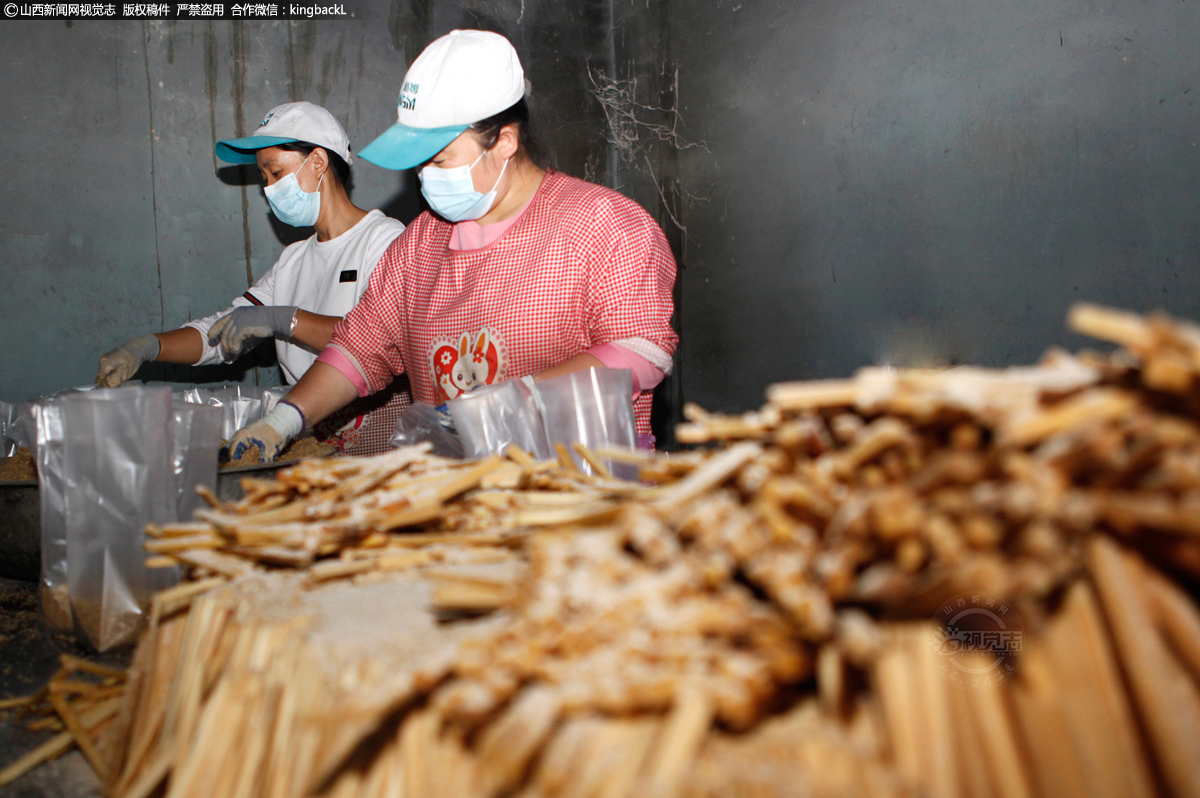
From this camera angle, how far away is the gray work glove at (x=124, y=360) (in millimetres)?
2621

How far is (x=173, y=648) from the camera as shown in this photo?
3.83 ft

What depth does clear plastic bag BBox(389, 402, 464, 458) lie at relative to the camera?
6.20 ft

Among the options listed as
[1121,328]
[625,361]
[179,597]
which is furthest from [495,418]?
[1121,328]

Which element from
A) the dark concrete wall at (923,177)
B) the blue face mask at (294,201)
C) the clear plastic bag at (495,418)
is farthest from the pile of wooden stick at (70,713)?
the dark concrete wall at (923,177)

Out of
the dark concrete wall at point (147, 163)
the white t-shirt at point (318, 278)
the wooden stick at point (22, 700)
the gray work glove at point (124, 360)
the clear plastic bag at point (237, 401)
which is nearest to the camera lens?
the wooden stick at point (22, 700)

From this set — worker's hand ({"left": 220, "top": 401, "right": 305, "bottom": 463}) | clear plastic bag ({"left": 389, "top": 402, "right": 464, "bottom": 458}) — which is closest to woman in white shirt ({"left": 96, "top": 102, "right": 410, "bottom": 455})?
worker's hand ({"left": 220, "top": 401, "right": 305, "bottom": 463})

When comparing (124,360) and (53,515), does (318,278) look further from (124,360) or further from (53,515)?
(53,515)

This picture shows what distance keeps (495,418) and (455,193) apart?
787 mm

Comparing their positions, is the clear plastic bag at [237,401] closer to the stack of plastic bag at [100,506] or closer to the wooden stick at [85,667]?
the stack of plastic bag at [100,506]

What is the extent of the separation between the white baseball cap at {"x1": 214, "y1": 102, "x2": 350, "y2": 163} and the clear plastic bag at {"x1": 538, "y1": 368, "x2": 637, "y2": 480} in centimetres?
194

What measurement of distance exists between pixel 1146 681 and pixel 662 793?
0.41 metres

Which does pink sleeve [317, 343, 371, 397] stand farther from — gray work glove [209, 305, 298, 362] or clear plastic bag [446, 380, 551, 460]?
clear plastic bag [446, 380, 551, 460]

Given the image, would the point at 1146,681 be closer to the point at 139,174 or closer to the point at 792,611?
the point at 792,611

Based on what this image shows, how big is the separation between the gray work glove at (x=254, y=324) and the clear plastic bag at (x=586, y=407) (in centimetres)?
151
